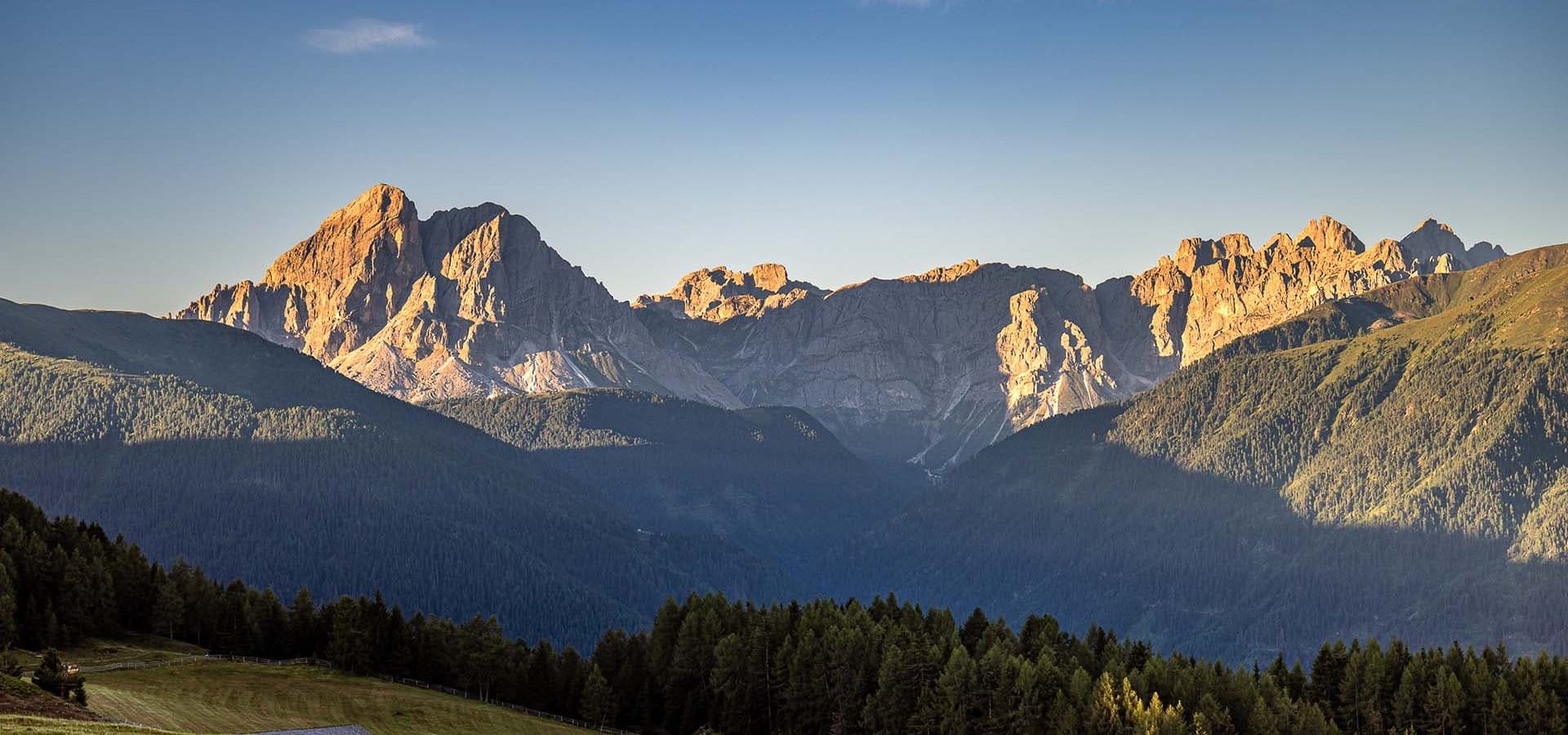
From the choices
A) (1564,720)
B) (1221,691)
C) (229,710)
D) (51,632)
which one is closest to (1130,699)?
(1221,691)

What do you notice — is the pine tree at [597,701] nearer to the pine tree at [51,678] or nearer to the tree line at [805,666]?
the tree line at [805,666]

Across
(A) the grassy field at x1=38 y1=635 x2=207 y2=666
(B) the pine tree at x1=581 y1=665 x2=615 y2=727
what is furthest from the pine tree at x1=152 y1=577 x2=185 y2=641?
(B) the pine tree at x1=581 y1=665 x2=615 y2=727

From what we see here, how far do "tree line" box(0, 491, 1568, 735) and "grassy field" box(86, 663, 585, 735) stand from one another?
11.2 meters

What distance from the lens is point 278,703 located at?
13862 cm

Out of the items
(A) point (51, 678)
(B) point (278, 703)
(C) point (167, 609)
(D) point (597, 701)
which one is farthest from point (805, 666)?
(A) point (51, 678)

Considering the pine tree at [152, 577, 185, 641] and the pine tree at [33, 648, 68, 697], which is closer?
the pine tree at [33, 648, 68, 697]

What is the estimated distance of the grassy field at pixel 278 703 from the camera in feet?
402

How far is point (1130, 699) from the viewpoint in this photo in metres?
141

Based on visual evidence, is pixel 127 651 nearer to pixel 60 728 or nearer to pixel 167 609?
pixel 167 609

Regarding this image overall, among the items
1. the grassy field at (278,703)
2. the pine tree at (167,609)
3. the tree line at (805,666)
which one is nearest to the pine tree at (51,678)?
the grassy field at (278,703)

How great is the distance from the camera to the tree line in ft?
490

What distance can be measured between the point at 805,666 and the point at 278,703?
5212 cm

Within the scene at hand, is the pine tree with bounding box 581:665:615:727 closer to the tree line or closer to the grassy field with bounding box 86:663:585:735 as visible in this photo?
the tree line

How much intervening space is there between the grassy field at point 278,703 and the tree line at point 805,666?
1121 cm
